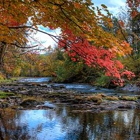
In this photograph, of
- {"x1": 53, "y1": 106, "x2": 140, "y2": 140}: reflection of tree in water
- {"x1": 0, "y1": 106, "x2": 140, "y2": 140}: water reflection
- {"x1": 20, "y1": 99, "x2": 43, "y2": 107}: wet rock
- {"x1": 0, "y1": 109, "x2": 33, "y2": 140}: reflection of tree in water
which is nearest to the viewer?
{"x1": 0, "y1": 109, "x2": 33, "y2": 140}: reflection of tree in water

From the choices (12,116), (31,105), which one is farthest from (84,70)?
(12,116)

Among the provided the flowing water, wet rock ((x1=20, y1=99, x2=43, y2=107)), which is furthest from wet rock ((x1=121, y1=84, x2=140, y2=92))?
wet rock ((x1=20, y1=99, x2=43, y2=107))

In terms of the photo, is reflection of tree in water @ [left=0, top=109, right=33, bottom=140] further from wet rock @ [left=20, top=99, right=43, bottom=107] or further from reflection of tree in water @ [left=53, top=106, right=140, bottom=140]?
wet rock @ [left=20, top=99, right=43, bottom=107]

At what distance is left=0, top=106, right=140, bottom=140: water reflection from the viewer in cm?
698

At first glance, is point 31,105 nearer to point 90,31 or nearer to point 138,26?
point 90,31

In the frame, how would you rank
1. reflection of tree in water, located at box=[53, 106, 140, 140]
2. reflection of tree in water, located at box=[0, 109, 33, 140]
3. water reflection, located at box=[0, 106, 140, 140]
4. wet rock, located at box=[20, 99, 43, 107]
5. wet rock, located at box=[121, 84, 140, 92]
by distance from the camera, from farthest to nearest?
wet rock, located at box=[121, 84, 140, 92] < wet rock, located at box=[20, 99, 43, 107] < reflection of tree in water, located at box=[53, 106, 140, 140] < water reflection, located at box=[0, 106, 140, 140] < reflection of tree in water, located at box=[0, 109, 33, 140]

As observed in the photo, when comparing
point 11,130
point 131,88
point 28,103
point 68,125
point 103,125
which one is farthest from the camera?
point 131,88

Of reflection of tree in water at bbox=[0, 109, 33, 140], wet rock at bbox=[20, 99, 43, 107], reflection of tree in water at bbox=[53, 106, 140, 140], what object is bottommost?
reflection of tree in water at bbox=[53, 106, 140, 140]

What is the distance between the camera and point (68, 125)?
8266 mm

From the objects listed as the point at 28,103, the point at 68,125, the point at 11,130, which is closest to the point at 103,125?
the point at 68,125

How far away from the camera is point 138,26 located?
36.2 metres

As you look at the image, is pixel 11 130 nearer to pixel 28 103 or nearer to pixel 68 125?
pixel 68 125

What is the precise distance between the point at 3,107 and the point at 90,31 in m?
8.58

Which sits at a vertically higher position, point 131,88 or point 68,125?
point 131,88
